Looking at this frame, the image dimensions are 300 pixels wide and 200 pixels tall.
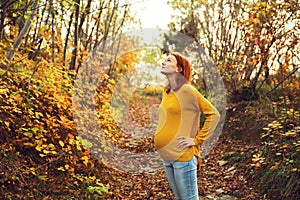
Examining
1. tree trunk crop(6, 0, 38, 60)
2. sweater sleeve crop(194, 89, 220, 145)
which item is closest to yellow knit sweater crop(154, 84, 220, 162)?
sweater sleeve crop(194, 89, 220, 145)

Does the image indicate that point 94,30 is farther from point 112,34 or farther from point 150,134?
point 150,134

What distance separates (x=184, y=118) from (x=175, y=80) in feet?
1.07

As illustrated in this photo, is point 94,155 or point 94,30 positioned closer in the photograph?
point 94,155

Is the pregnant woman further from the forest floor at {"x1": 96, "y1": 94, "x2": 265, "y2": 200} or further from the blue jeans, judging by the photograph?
the forest floor at {"x1": 96, "y1": 94, "x2": 265, "y2": 200}

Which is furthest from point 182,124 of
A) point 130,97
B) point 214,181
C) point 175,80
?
point 130,97

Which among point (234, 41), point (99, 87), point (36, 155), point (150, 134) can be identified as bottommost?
point (150, 134)

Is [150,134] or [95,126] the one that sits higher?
[95,126]

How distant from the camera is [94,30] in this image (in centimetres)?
981

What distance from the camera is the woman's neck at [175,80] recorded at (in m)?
3.23

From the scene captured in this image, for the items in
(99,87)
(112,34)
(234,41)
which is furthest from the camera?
(112,34)

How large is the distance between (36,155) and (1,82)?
1.07 metres

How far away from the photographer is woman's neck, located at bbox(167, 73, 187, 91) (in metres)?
3.23

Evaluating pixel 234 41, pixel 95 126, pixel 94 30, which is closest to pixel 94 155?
pixel 95 126

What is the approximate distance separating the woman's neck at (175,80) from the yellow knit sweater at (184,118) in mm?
44
